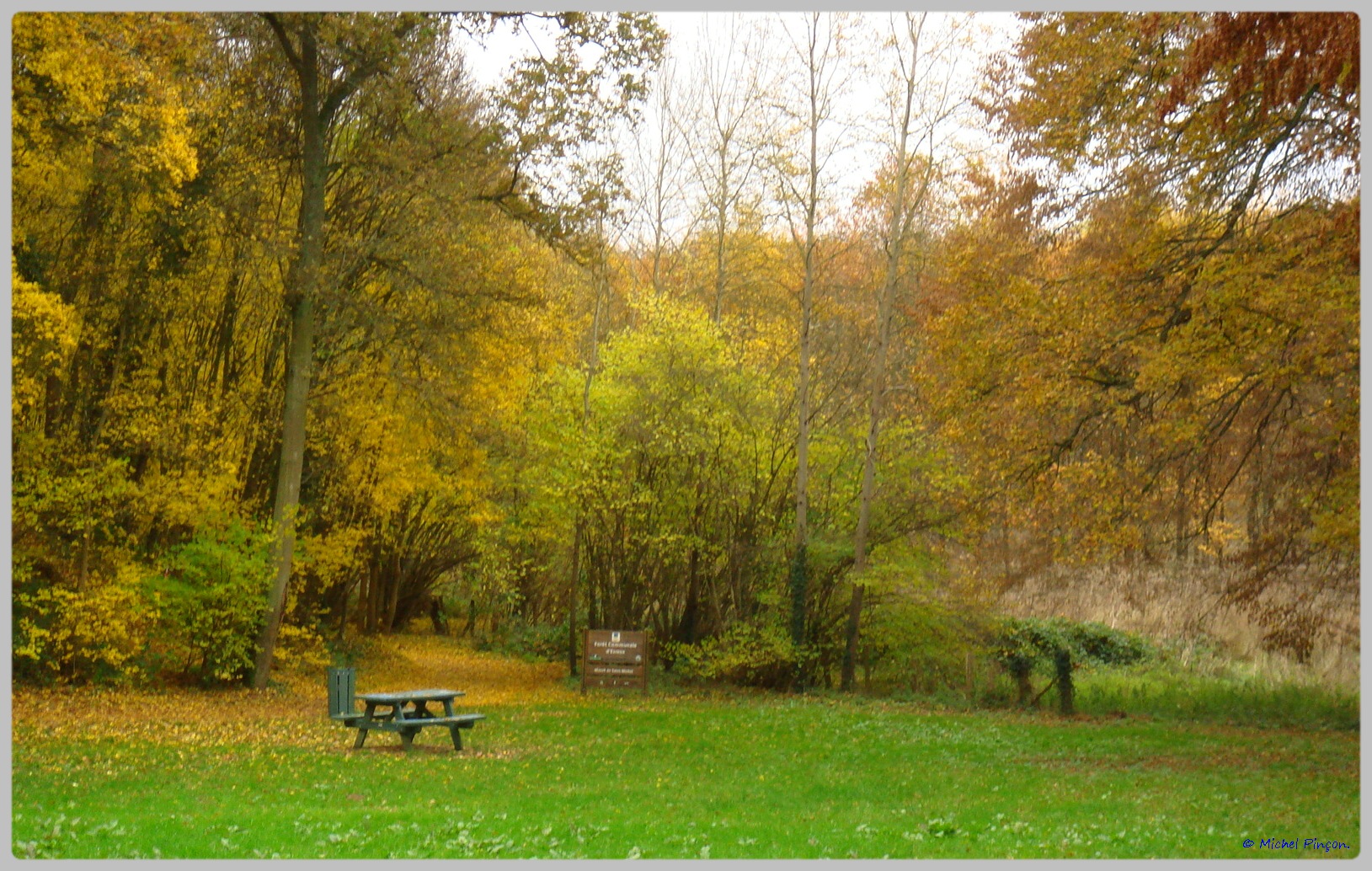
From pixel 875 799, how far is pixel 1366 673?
3.88 metres

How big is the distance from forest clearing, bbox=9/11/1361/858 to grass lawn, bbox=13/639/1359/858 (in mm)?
88

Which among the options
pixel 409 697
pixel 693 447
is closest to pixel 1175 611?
pixel 693 447

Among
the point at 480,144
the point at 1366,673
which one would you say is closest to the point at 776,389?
the point at 480,144

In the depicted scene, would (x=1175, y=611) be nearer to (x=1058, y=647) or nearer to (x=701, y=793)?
(x=1058, y=647)

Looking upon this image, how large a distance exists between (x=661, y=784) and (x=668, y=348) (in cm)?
1097

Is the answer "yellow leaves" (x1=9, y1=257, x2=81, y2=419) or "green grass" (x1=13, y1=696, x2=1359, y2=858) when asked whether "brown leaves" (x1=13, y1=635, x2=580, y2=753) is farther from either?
"yellow leaves" (x1=9, y1=257, x2=81, y2=419)

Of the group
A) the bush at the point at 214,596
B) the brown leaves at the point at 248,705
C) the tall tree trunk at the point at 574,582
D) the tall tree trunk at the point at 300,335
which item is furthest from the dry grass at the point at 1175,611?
the bush at the point at 214,596

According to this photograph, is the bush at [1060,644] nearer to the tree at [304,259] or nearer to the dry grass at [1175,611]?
the dry grass at [1175,611]

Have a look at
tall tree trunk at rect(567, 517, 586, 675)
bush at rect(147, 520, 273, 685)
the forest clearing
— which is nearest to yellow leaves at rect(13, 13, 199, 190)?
the forest clearing

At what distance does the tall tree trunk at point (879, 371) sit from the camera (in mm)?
18969

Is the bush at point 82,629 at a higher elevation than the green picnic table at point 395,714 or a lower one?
higher

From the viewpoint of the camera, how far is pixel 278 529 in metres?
16.5

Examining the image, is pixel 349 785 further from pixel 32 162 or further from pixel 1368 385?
pixel 32 162

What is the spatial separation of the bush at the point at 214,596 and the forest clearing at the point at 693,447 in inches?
3.1
